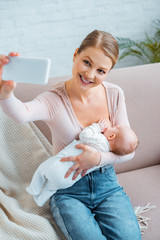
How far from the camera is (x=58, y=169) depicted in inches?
48.3

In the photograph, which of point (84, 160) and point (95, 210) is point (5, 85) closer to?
point (84, 160)

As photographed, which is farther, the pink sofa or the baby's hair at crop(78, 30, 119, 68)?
the pink sofa

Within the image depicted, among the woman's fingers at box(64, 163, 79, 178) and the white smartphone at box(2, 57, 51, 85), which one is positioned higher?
the white smartphone at box(2, 57, 51, 85)

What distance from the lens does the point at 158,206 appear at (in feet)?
4.89

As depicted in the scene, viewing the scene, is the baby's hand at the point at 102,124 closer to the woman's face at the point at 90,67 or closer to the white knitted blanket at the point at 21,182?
the woman's face at the point at 90,67

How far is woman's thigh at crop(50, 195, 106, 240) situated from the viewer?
3.90 ft

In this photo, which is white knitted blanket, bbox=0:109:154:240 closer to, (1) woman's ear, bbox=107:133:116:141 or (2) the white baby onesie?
(2) the white baby onesie

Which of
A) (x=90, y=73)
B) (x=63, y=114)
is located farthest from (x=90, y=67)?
(x=63, y=114)

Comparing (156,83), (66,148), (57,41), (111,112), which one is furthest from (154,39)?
(66,148)

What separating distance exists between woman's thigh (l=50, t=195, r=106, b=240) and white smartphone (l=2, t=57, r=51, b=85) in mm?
582

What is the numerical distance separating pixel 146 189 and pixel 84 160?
506 millimetres

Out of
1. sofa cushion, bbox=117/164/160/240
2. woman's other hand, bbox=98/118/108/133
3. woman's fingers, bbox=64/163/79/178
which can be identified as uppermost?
woman's other hand, bbox=98/118/108/133

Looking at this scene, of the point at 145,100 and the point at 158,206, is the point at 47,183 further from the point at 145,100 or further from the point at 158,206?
the point at 145,100

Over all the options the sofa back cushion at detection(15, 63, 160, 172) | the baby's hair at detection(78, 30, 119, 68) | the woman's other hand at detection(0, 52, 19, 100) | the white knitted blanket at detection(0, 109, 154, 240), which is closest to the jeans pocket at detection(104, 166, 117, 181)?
the white knitted blanket at detection(0, 109, 154, 240)
